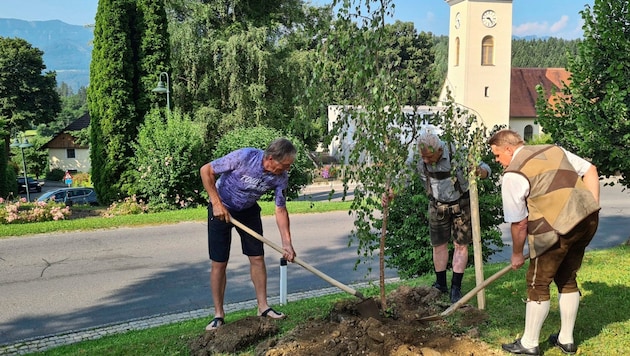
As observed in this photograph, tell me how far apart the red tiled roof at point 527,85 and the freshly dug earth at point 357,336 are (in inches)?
1795

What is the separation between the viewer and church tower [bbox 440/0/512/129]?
4106cm

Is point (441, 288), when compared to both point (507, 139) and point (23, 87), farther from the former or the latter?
point (23, 87)

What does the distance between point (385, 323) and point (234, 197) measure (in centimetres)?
173

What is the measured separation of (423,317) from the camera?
437cm

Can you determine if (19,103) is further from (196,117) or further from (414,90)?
(414,90)

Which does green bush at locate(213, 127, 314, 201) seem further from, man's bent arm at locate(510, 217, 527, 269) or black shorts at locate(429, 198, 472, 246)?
man's bent arm at locate(510, 217, 527, 269)

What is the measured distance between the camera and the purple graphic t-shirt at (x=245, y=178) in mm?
4508

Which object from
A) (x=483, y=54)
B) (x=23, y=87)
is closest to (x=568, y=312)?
(x=483, y=54)

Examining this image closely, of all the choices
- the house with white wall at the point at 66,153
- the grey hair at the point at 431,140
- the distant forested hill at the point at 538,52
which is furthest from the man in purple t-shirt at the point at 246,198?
the distant forested hill at the point at 538,52

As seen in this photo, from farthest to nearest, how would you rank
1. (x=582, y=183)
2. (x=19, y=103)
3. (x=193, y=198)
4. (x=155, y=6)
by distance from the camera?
(x=19, y=103)
(x=155, y=6)
(x=193, y=198)
(x=582, y=183)

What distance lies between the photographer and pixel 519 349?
3.79 meters

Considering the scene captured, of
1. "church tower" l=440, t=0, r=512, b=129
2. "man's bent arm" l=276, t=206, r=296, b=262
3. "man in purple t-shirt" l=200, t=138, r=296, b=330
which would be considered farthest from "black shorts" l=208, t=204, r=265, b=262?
"church tower" l=440, t=0, r=512, b=129

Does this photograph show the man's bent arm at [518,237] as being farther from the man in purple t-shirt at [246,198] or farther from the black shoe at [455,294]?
the man in purple t-shirt at [246,198]

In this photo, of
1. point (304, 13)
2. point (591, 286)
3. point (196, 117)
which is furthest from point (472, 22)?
point (591, 286)
